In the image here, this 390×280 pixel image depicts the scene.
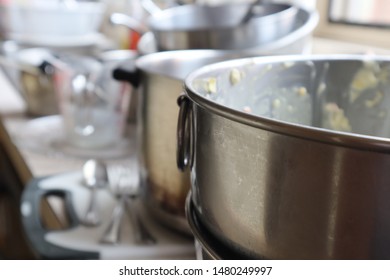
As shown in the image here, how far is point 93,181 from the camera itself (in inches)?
28.3

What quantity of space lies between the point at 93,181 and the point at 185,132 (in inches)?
15.9

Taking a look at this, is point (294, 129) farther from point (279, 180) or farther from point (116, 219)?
point (116, 219)

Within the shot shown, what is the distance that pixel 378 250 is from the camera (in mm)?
256

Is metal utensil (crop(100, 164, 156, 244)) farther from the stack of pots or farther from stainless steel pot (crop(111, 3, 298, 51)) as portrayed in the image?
stainless steel pot (crop(111, 3, 298, 51))

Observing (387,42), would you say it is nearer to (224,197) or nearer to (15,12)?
(224,197)

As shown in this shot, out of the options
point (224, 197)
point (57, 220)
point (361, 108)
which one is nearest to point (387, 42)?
point (361, 108)

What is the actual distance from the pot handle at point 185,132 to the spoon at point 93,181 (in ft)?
0.97

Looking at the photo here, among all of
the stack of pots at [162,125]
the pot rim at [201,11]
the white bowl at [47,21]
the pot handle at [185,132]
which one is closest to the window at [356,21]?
the pot rim at [201,11]

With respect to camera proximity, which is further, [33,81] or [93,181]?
[33,81]

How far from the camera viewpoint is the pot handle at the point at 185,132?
13.3 inches

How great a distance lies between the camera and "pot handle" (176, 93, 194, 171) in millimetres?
337

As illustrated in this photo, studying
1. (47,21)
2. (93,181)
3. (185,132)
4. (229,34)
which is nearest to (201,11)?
(229,34)

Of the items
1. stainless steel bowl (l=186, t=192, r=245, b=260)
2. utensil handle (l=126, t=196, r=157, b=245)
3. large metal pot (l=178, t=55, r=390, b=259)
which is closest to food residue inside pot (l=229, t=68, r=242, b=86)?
large metal pot (l=178, t=55, r=390, b=259)

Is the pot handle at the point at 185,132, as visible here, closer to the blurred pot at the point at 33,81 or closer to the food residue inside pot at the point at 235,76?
the food residue inside pot at the point at 235,76
